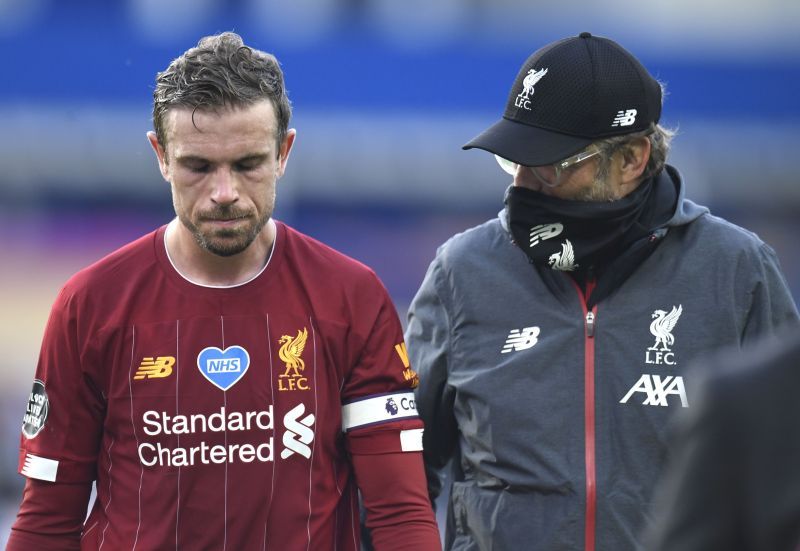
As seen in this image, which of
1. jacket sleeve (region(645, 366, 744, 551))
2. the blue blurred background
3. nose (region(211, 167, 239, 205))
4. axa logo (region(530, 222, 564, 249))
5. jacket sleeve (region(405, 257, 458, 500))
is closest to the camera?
jacket sleeve (region(645, 366, 744, 551))

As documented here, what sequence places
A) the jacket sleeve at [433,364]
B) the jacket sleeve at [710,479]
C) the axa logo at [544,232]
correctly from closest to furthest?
the jacket sleeve at [710,479], the axa logo at [544,232], the jacket sleeve at [433,364]

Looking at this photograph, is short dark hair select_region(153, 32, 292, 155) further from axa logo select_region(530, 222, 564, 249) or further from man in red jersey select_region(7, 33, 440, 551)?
axa logo select_region(530, 222, 564, 249)

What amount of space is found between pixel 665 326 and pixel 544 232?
31cm

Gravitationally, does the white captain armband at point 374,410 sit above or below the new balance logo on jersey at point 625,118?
below

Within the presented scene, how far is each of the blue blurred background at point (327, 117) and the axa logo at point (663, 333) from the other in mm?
8031

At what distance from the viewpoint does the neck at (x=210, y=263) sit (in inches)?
114

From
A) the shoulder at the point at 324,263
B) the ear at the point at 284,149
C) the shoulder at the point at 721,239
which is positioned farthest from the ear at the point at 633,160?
the ear at the point at 284,149

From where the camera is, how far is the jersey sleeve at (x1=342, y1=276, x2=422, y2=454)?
2871 mm

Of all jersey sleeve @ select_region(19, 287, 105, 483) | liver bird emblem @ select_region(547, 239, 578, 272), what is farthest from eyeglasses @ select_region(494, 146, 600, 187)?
jersey sleeve @ select_region(19, 287, 105, 483)

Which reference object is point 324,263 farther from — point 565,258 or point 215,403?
point 565,258

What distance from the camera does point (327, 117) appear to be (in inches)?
450

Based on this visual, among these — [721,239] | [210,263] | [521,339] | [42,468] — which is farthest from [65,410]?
[721,239]

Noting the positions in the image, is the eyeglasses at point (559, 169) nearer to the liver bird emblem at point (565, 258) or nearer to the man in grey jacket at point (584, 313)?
the man in grey jacket at point (584, 313)

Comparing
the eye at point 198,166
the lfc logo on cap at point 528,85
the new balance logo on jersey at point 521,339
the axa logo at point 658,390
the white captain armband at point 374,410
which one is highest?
the lfc logo on cap at point 528,85
